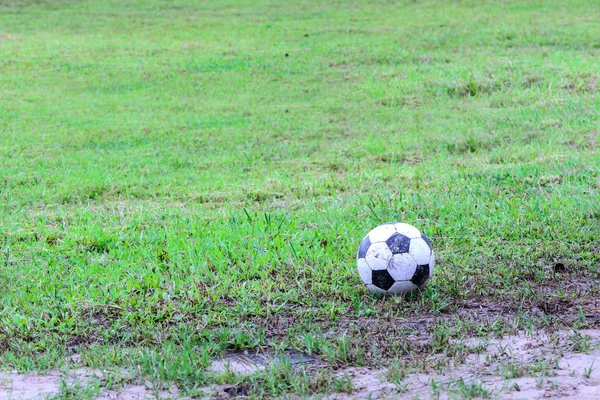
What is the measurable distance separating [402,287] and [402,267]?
5.2 inches

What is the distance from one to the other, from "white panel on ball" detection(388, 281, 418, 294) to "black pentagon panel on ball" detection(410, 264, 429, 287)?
0.03 m

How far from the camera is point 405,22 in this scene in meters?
17.6

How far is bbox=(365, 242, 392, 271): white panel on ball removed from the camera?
4.49m

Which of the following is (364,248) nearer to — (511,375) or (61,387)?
(511,375)

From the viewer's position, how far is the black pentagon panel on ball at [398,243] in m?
4.51

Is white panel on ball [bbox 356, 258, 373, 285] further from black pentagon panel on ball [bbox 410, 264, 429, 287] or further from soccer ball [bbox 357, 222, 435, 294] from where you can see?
black pentagon panel on ball [bbox 410, 264, 429, 287]

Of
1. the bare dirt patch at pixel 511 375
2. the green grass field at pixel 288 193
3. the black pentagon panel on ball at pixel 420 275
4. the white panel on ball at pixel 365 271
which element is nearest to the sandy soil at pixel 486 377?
the bare dirt patch at pixel 511 375

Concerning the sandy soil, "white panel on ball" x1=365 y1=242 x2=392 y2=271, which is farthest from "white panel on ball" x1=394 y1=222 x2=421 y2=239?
the sandy soil

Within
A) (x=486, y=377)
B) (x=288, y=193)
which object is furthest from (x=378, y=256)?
(x=288, y=193)

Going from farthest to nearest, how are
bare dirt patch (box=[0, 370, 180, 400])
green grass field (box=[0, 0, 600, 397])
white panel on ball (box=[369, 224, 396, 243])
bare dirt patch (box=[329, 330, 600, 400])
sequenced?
white panel on ball (box=[369, 224, 396, 243]) → green grass field (box=[0, 0, 600, 397]) → bare dirt patch (box=[0, 370, 180, 400]) → bare dirt patch (box=[329, 330, 600, 400])

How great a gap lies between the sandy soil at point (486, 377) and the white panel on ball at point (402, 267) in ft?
2.22

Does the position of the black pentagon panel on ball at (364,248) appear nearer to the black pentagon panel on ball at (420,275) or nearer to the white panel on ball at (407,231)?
the white panel on ball at (407,231)

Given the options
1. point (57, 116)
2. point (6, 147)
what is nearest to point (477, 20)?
point (57, 116)

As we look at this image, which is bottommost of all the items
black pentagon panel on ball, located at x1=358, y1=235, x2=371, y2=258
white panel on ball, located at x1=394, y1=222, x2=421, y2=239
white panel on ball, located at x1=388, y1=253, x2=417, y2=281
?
white panel on ball, located at x1=388, y1=253, x2=417, y2=281
